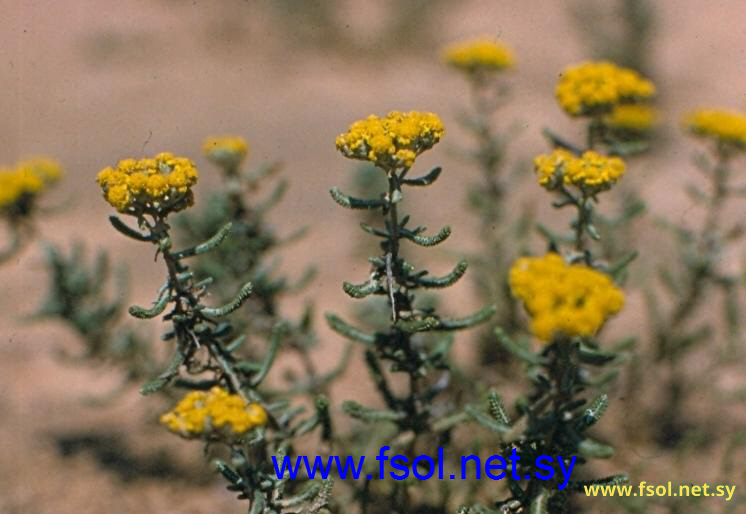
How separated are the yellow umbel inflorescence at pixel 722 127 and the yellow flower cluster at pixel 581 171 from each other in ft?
4.53

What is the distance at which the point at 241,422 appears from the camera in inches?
88.6

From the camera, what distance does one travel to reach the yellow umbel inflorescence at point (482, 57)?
14.4ft

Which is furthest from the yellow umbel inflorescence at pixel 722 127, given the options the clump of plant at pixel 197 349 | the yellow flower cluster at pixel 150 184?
the yellow flower cluster at pixel 150 184

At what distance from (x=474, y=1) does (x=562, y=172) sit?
1302cm

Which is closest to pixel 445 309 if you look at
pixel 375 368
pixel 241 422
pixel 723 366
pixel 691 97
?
pixel 723 366

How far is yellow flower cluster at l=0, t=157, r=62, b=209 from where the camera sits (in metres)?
3.79

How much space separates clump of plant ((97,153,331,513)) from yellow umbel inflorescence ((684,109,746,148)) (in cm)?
255

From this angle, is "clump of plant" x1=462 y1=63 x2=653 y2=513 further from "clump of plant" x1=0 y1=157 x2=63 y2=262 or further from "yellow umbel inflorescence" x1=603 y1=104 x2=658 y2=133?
"clump of plant" x1=0 y1=157 x2=63 y2=262

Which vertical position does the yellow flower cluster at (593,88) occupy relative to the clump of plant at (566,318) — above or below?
above

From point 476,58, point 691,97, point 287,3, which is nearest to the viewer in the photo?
point 476,58

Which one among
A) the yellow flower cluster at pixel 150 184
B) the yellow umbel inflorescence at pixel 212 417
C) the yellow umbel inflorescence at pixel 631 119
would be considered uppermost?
the yellow umbel inflorescence at pixel 631 119

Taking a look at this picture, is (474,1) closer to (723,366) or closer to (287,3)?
(287,3)

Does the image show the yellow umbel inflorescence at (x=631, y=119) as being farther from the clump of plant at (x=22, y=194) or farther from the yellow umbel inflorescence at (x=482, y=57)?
the clump of plant at (x=22, y=194)

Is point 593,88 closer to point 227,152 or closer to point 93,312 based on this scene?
point 227,152
